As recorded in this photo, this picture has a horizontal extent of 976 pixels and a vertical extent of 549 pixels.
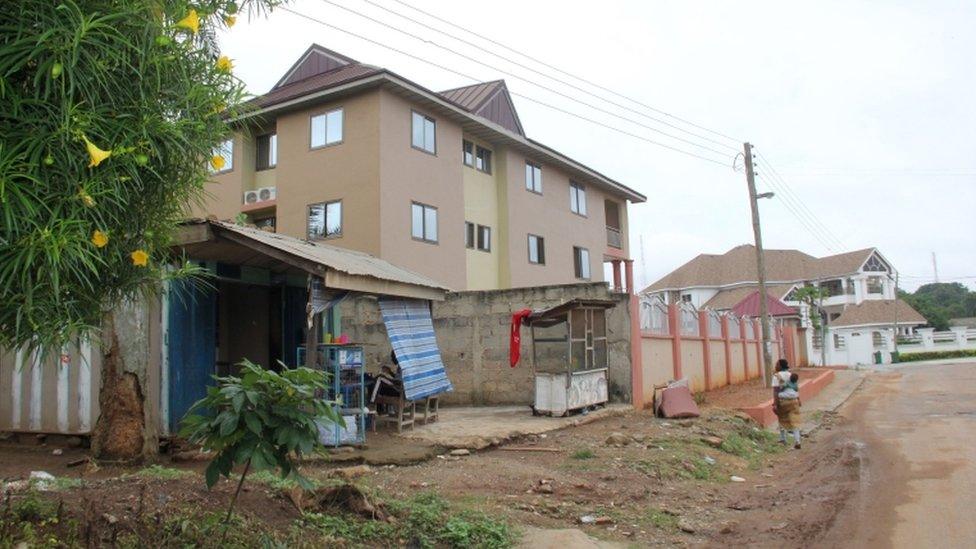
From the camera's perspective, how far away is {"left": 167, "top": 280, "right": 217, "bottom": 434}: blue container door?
390 inches

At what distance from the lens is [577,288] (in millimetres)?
15633

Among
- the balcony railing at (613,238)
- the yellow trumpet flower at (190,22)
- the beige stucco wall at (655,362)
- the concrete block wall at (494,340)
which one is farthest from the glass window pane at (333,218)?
the yellow trumpet flower at (190,22)

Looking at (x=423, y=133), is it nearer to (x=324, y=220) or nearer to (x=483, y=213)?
(x=324, y=220)

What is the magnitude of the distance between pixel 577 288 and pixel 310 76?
13638 mm

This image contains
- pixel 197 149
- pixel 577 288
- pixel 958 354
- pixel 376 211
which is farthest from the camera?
pixel 958 354

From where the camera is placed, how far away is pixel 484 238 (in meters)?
25.3

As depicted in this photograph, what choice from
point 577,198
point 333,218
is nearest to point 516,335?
point 333,218

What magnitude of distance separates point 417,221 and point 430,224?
27.1 inches

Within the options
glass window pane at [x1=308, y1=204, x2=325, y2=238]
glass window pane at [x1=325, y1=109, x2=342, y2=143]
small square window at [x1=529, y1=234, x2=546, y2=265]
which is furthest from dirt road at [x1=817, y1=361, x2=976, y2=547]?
glass window pane at [x1=325, y1=109, x2=342, y2=143]

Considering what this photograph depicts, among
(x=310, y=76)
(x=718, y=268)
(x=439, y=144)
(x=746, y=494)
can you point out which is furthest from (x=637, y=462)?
(x=718, y=268)

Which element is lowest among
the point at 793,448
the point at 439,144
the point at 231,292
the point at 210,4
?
the point at 793,448

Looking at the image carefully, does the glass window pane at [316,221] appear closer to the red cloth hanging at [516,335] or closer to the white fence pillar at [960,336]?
the red cloth hanging at [516,335]

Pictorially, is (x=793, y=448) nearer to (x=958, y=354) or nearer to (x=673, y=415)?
(x=673, y=415)

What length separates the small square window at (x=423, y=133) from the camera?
21625 millimetres
